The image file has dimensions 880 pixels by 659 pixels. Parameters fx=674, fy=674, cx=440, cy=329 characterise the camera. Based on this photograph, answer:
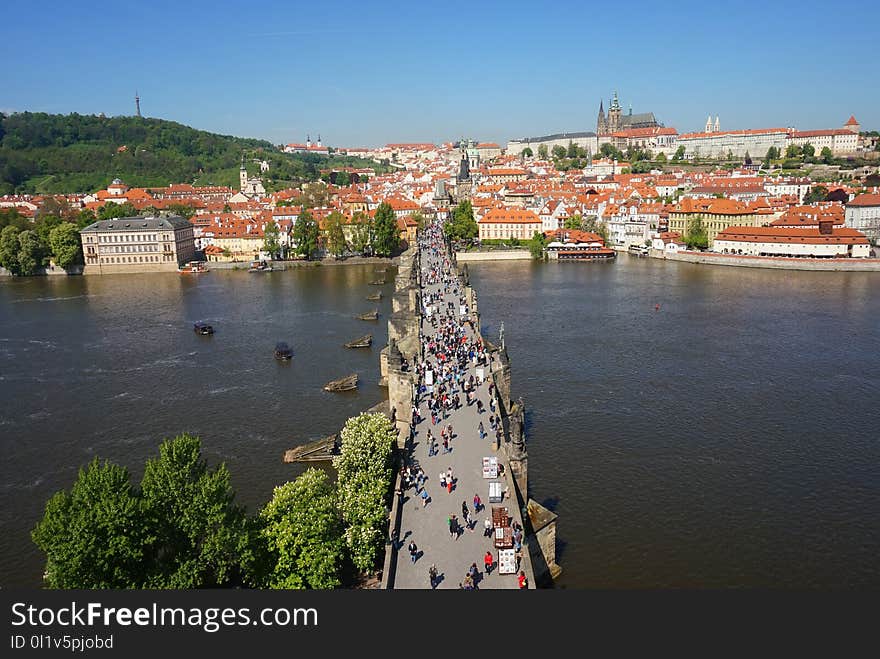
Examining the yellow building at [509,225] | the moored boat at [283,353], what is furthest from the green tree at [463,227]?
the moored boat at [283,353]

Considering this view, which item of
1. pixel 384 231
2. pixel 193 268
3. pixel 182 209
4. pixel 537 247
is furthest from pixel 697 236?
pixel 182 209

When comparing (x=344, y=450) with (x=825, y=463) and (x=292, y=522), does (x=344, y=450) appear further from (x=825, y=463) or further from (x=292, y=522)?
(x=825, y=463)

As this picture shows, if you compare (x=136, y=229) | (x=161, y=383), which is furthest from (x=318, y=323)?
(x=136, y=229)

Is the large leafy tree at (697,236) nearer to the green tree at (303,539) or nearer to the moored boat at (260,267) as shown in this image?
the moored boat at (260,267)

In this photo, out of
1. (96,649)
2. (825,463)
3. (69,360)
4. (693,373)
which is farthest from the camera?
(69,360)

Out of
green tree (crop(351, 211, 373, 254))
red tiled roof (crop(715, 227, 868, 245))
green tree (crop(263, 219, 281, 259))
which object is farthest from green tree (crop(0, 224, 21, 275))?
red tiled roof (crop(715, 227, 868, 245))

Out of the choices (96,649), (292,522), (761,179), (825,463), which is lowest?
(825,463)
